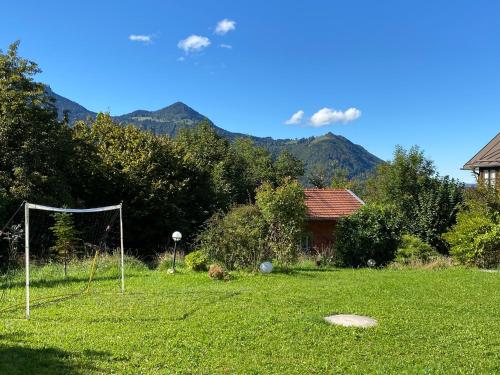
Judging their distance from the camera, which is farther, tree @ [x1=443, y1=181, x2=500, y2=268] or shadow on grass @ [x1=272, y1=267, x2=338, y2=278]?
tree @ [x1=443, y1=181, x2=500, y2=268]

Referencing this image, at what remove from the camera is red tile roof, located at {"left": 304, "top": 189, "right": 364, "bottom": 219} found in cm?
2295

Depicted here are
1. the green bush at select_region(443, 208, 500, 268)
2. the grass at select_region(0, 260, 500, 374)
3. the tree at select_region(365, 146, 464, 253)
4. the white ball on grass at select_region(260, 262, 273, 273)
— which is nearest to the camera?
the grass at select_region(0, 260, 500, 374)

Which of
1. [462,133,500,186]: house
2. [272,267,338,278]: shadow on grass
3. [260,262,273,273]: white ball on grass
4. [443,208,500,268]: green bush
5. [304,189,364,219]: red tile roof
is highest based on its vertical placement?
[462,133,500,186]: house

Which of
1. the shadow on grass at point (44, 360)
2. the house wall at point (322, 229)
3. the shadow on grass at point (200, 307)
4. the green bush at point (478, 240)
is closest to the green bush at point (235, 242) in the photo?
the shadow on grass at point (200, 307)

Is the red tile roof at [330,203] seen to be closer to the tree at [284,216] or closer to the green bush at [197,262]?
the tree at [284,216]

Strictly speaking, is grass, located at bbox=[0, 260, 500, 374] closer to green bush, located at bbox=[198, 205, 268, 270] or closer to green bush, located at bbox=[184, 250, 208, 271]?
green bush, located at bbox=[184, 250, 208, 271]

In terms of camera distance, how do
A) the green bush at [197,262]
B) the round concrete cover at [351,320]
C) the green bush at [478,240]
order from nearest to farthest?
the round concrete cover at [351,320]
the green bush at [197,262]
the green bush at [478,240]

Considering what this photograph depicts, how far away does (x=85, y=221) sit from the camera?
1733 centimetres

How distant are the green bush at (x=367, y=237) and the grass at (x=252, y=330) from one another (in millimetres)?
5490

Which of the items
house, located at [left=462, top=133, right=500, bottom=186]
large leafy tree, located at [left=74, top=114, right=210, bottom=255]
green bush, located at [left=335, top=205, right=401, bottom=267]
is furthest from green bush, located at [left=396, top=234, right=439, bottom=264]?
large leafy tree, located at [left=74, top=114, right=210, bottom=255]

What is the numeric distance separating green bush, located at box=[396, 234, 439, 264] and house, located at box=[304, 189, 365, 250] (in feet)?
17.0

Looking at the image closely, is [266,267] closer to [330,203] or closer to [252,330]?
[252,330]

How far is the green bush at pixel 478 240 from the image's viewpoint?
573 inches

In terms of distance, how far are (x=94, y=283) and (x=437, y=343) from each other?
7.99 m
